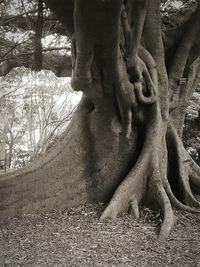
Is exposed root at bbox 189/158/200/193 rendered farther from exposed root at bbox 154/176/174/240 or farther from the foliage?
the foliage

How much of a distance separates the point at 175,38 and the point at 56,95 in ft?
34.1

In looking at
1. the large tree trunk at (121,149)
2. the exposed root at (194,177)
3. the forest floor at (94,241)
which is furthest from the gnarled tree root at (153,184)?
the exposed root at (194,177)

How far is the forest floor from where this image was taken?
3.82 metres

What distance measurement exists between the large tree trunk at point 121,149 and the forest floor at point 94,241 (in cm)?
23

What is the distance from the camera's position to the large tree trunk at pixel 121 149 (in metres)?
5.15

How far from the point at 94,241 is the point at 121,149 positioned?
1.92m

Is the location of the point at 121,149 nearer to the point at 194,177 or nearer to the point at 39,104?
the point at 194,177

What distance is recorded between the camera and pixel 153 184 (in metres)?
5.64

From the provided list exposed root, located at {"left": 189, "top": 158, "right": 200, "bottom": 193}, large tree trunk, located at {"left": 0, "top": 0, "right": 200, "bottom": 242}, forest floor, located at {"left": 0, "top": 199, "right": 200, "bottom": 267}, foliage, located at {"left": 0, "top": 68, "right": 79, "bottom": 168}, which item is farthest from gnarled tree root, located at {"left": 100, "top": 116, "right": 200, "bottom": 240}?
foliage, located at {"left": 0, "top": 68, "right": 79, "bottom": 168}

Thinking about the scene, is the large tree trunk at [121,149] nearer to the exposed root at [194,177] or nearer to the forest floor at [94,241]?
the forest floor at [94,241]

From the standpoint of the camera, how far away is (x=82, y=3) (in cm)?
347

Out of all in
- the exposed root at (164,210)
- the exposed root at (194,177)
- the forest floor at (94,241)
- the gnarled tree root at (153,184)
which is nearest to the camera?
the forest floor at (94,241)

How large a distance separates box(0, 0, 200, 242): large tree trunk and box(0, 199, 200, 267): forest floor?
0.23 meters

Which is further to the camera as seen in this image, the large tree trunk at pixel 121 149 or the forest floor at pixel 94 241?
the large tree trunk at pixel 121 149
